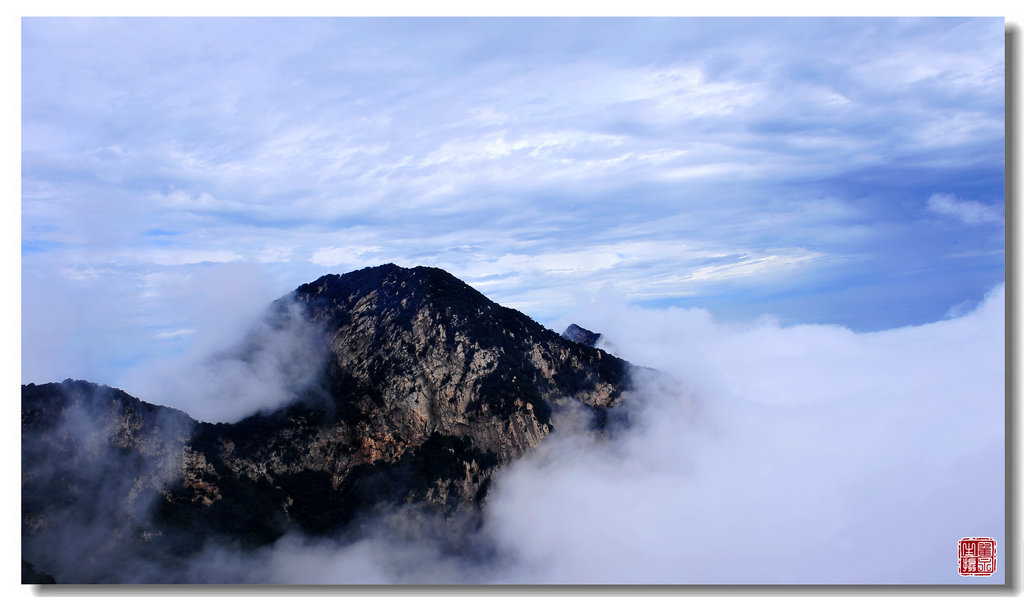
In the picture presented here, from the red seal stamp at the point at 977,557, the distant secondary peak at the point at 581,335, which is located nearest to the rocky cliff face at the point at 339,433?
the red seal stamp at the point at 977,557

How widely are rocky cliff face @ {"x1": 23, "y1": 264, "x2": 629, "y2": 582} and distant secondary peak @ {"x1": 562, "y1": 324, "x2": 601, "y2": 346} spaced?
1475 inches

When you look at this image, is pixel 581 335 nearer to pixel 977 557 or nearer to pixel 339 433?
pixel 339 433

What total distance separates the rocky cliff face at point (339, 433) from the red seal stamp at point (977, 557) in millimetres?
32314

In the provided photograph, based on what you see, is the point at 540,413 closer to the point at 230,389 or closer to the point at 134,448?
the point at 230,389

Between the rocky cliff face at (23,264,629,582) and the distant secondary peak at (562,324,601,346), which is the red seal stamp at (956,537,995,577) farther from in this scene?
the distant secondary peak at (562,324,601,346)

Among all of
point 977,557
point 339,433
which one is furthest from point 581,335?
point 977,557

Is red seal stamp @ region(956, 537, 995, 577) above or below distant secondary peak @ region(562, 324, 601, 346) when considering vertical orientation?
below

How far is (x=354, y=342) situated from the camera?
5062cm

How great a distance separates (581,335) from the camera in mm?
98938

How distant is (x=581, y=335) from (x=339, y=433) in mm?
58584

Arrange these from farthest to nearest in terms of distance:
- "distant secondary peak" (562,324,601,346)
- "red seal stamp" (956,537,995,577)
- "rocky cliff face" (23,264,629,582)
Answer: "distant secondary peak" (562,324,601,346) < "rocky cliff face" (23,264,629,582) < "red seal stamp" (956,537,995,577)

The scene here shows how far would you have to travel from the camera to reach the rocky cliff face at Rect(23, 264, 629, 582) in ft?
102

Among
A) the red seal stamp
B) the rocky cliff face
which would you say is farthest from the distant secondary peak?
the red seal stamp

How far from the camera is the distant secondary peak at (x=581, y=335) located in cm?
9788
